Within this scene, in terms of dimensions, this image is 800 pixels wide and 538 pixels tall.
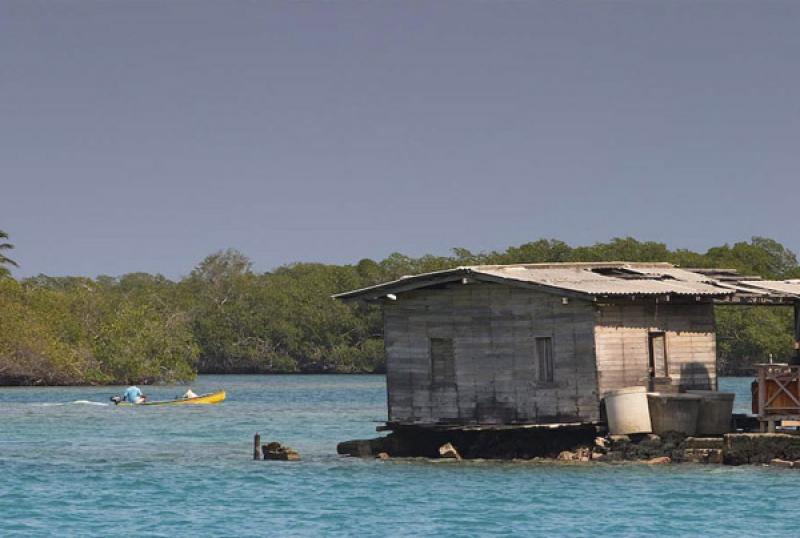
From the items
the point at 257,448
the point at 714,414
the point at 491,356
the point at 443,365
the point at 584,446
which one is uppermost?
the point at 491,356

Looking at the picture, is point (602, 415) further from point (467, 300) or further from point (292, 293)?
point (292, 293)

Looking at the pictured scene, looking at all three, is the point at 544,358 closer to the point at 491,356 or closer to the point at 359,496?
the point at 491,356

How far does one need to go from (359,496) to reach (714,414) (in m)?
8.91

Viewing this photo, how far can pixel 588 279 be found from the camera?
40.2 m

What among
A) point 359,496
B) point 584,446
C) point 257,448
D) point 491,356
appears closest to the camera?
point 359,496

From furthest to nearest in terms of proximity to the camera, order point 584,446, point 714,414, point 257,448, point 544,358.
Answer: point 257,448 < point 544,358 < point 584,446 < point 714,414

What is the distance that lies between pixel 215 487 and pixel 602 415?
940 cm

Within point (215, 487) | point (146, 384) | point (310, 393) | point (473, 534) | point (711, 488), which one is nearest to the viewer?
point (473, 534)

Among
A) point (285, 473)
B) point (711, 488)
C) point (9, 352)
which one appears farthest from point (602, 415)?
point (9, 352)

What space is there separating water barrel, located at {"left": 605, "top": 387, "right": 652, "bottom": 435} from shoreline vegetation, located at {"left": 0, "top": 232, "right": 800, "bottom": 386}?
243 feet

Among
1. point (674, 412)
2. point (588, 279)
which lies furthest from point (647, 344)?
point (674, 412)

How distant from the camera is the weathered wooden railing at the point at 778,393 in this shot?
36156mm

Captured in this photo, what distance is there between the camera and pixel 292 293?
525 feet

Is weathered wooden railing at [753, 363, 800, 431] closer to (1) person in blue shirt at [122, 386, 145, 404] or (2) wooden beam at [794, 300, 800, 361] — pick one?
(2) wooden beam at [794, 300, 800, 361]
